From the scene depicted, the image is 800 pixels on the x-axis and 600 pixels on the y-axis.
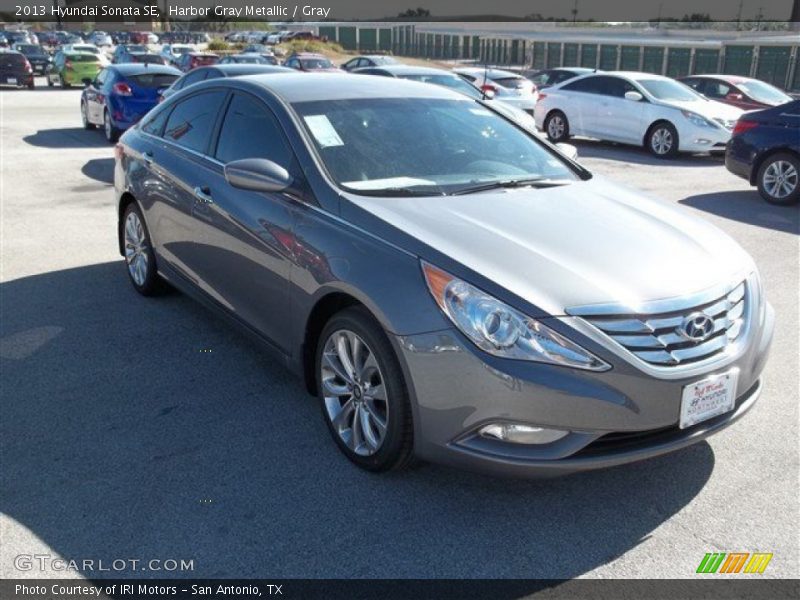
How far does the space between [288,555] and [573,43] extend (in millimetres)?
49033

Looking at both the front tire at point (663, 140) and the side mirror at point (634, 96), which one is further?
the side mirror at point (634, 96)

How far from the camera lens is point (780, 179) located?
10.2 meters

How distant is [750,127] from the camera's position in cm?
1047

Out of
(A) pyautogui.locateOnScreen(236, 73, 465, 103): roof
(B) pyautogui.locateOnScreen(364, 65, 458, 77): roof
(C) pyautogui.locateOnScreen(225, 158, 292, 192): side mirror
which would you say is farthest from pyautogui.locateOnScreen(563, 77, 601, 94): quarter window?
(C) pyautogui.locateOnScreen(225, 158, 292, 192): side mirror

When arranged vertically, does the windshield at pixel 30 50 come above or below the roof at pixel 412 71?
below

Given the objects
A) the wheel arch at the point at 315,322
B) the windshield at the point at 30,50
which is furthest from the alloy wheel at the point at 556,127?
the windshield at the point at 30,50

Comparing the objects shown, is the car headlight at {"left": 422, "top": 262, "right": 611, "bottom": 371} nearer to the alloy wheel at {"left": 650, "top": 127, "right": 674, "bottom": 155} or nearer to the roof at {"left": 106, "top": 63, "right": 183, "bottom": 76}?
the alloy wheel at {"left": 650, "top": 127, "right": 674, "bottom": 155}

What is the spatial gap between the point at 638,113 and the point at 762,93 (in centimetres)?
402

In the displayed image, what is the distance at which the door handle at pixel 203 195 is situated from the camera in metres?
4.66

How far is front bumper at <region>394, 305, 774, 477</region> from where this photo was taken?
2.95 metres

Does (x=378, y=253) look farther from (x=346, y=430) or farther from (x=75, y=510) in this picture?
(x=75, y=510)

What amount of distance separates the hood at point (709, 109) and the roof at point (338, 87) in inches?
428

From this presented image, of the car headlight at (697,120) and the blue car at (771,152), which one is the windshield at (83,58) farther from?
the blue car at (771,152)

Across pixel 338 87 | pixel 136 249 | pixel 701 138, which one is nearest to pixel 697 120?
pixel 701 138
